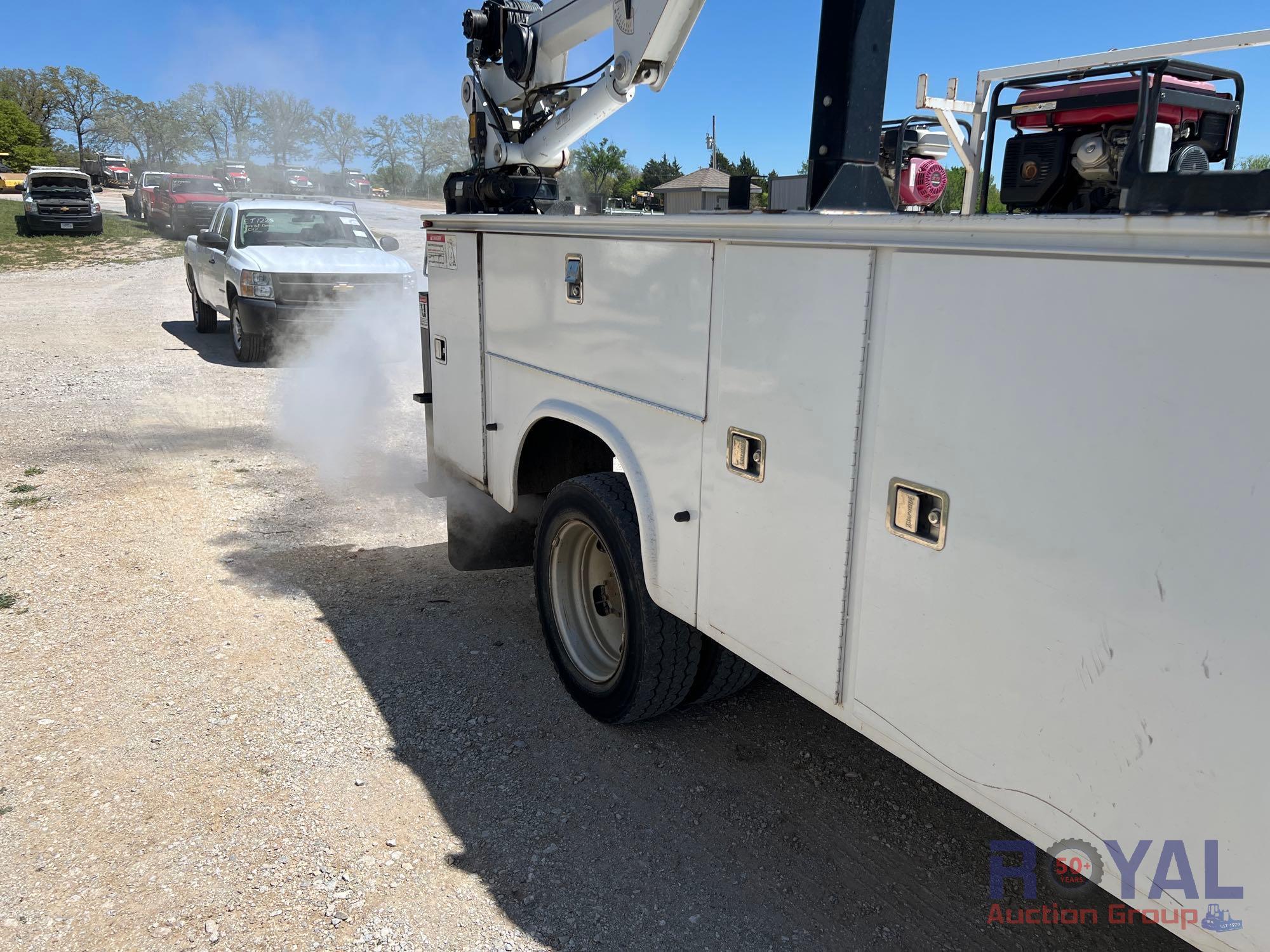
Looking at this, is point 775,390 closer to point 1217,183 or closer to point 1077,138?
point 1217,183

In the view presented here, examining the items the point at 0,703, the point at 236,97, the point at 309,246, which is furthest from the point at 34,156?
the point at 0,703

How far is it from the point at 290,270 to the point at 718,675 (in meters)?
9.09

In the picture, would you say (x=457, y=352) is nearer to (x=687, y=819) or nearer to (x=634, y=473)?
(x=634, y=473)

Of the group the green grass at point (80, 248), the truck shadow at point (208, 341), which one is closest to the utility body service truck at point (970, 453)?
the truck shadow at point (208, 341)

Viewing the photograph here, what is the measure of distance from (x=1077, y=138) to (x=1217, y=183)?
1622 mm

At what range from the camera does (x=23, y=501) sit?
6.23m

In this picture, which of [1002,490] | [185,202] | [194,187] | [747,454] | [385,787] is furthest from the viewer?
[194,187]

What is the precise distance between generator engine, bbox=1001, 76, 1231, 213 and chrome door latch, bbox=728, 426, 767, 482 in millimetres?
1347

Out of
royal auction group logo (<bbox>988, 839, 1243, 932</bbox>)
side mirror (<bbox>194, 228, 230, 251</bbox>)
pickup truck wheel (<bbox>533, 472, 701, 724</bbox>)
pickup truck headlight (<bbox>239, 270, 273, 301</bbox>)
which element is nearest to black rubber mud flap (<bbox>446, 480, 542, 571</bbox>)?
pickup truck wheel (<bbox>533, 472, 701, 724</bbox>)

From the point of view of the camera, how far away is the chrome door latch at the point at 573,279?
133 inches

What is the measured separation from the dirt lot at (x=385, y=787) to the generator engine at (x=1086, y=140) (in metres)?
2.09

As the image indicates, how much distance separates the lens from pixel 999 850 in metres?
3.01

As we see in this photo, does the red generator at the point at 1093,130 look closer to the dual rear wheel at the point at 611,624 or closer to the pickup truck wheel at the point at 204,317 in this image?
the dual rear wheel at the point at 611,624

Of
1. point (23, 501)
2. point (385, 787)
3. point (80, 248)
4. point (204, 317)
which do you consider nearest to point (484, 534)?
point (385, 787)
